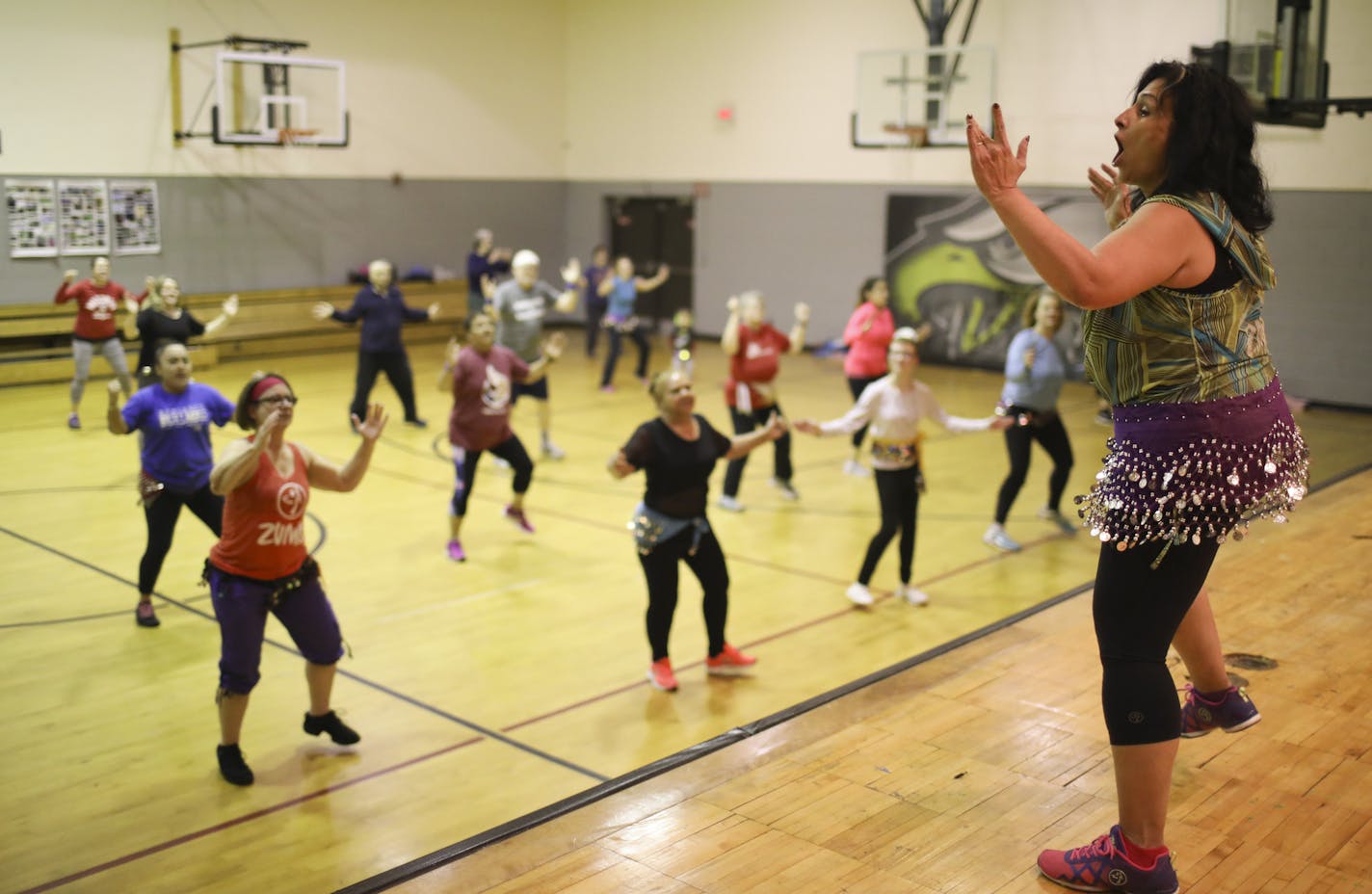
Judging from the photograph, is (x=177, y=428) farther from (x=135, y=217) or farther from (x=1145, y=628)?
(x=135, y=217)

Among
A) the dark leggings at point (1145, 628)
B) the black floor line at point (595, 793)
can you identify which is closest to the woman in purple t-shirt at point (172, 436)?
the black floor line at point (595, 793)

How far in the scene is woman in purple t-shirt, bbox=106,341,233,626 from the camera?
22.1ft

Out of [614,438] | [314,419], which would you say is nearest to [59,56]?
[314,419]

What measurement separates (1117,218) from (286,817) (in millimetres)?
3876

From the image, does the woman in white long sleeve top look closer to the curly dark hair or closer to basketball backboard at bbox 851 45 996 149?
the curly dark hair

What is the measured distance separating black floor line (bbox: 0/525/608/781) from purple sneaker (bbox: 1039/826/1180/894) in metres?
2.73

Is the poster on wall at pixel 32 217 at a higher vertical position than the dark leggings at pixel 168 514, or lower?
higher

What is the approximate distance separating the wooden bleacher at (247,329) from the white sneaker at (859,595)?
199 inches

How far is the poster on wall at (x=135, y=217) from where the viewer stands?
14.1 metres

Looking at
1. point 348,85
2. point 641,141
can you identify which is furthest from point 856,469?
point 641,141

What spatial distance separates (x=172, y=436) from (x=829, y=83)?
49.2 ft

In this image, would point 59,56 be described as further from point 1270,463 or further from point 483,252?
point 1270,463

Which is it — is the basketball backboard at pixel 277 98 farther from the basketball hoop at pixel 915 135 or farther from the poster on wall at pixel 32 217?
the basketball hoop at pixel 915 135

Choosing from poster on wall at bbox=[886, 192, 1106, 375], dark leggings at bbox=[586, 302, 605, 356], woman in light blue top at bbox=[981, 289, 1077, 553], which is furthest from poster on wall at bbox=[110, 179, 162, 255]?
poster on wall at bbox=[886, 192, 1106, 375]
